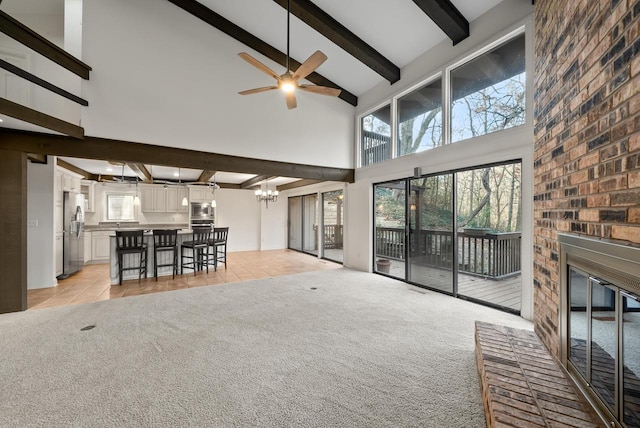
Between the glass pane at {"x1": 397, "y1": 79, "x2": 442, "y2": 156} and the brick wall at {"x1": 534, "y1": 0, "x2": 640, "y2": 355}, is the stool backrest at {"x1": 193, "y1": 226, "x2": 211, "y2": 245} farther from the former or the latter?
the brick wall at {"x1": 534, "y1": 0, "x2": 640, "y2": 355}

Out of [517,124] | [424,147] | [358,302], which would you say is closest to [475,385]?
[358,302]

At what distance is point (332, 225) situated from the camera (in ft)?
26.6

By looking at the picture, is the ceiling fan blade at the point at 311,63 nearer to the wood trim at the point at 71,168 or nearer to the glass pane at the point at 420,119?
the glass pane at the point at 420,119

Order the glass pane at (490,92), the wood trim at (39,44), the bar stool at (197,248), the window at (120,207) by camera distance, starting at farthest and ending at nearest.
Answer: the window at (120,207), the bar stool at (197,248), the glass pane at (490,92), the wood trim at (39,44)

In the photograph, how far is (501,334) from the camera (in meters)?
2.19

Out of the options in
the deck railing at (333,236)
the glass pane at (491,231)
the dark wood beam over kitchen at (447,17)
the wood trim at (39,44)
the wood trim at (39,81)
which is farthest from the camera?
the deck railing at (333,236)

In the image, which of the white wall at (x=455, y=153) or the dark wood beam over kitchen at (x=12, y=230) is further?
the dark wood beam over kitchen at (x=12, y=230)

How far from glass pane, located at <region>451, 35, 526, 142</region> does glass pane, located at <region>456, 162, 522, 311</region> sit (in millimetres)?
625

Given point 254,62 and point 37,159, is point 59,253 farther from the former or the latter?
point 254,62

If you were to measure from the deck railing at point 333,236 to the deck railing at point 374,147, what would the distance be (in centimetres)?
250

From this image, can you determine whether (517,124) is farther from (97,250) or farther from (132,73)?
(97,250)

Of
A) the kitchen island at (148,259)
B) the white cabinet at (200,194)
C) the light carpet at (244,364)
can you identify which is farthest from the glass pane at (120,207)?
the light carpet at (244,364)

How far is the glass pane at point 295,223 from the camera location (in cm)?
933

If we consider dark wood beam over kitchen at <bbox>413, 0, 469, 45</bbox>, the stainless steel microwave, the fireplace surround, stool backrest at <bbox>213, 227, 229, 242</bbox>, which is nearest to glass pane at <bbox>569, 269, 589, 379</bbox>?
the fireplace surround
